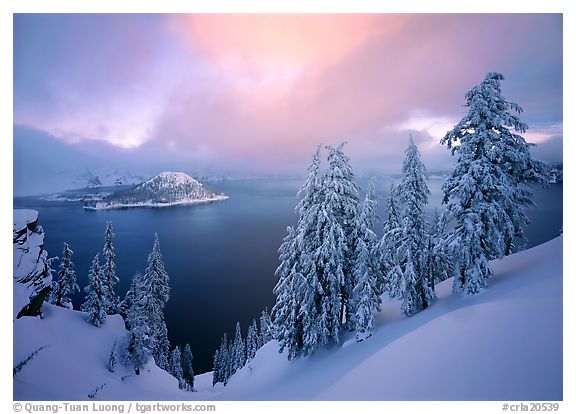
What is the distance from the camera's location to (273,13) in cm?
672

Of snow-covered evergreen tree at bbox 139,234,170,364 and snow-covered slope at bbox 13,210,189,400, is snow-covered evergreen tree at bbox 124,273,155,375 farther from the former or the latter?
snow-covered slope at bbox 13,210,189,400

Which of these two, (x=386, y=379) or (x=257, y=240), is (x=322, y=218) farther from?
(x=257, y=240)

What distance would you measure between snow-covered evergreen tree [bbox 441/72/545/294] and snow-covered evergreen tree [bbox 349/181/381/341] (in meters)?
2.62

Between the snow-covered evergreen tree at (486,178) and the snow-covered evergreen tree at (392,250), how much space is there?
6.32ft

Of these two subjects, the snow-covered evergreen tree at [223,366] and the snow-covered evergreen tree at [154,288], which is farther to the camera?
the snow-covered evergreen tree at [223,366]

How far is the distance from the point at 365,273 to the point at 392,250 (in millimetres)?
1790

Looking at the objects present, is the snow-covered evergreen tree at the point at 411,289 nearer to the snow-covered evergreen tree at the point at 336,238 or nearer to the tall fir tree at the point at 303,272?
the snow-covered evergreen tree at the point at 336,238

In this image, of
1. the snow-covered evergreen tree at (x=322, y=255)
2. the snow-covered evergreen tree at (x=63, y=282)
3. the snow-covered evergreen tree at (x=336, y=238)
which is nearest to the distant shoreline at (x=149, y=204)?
the snow-covered evergreen tree at (x=63, y=282)

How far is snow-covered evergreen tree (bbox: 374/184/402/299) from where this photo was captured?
923cm

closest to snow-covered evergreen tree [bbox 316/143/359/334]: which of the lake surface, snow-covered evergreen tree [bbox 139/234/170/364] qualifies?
snow-covered evergreen tree [bbox 139/234/170/364]

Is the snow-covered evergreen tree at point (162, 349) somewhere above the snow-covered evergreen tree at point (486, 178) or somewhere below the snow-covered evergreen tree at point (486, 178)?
below

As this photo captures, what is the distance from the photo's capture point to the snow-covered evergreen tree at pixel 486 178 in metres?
7.34
